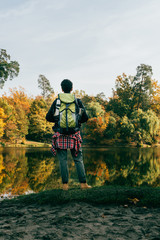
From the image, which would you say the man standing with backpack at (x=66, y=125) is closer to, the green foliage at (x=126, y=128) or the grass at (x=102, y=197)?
the grass at (x=102, y=197)

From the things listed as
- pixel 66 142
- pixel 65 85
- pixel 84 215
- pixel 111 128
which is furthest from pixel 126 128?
pixel 84 215

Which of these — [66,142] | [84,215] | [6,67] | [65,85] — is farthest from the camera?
[6,67]

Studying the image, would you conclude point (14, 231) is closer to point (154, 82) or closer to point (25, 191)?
point (25, 191)

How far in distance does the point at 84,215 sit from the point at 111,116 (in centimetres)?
3445

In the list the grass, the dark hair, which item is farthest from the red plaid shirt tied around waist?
the dark hair

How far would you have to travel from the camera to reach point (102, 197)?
153 inches

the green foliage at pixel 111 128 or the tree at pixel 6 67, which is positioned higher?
the tree at pixel 6 67

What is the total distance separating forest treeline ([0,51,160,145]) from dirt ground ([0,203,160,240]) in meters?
26.2

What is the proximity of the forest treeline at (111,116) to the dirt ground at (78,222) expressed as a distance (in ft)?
86.0

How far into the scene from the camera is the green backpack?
4152 millimetres

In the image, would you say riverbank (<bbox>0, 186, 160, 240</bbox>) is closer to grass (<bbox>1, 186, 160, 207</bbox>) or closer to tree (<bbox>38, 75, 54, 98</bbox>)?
grass (<bbox>1, 186, 160, 207</bbox>)

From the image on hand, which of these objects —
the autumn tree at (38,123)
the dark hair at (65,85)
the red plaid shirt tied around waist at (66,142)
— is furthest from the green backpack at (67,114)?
the autumn tree at (38,123)

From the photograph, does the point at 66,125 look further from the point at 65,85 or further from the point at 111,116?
the point at 111,116

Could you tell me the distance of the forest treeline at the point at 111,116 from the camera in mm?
34750
